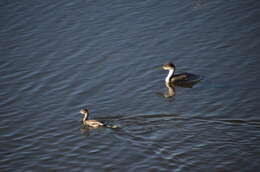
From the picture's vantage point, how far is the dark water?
12.9m

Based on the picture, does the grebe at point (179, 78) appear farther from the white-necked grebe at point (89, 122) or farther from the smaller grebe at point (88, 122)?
the smaller grebe at point (88, 122)

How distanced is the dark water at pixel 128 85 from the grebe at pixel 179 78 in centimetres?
25

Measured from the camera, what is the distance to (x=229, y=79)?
1655 cm

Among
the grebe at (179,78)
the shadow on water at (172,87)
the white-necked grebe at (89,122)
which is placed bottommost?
Answer: the white-necked grebe at (89,122)

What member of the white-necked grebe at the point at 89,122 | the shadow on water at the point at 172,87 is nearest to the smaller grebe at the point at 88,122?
the white-necked grebe at the point at 89,122

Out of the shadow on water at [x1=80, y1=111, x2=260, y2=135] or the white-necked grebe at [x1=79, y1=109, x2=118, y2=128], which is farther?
the white-necked grebe at [x1=79, y1=109, x2=118, y2=128]

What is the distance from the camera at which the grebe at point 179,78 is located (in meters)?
16.7

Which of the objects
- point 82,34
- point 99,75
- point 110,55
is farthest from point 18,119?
point 82,34

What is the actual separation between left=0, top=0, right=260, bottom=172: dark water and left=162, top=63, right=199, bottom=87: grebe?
0.83 feet

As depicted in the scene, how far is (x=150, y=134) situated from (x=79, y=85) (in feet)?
15.2

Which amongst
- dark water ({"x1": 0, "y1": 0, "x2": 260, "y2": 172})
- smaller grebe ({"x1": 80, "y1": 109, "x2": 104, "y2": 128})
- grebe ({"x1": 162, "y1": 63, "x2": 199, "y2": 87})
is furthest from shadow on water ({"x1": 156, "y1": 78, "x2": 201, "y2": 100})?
smaller grebe ({"x1": 80, "y1": 109, "x2": 104, "y2": 128})

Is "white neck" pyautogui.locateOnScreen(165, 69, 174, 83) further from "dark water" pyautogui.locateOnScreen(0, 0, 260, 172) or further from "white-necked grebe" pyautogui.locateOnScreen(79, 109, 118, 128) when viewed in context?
"white-necked grebe" pyautogui.locateOnScreen(79, 109, 118, 128)

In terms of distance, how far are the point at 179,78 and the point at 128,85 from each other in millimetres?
1841

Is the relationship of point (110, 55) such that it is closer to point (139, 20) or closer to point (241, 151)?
point (139, 20)
